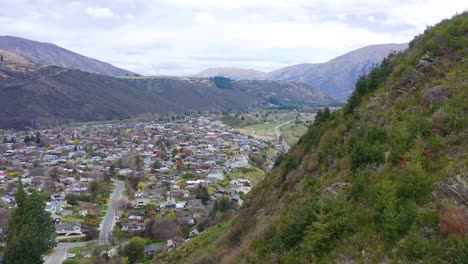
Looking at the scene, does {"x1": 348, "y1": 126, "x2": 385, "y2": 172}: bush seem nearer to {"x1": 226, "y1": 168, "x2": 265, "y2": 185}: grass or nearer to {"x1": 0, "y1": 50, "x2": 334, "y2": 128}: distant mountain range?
{"x1": 226, "y1": 168, "x2": 265, "y2": 185}: grass

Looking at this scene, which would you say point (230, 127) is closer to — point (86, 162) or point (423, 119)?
point (86, 162)

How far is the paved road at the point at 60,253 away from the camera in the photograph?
26.2 m

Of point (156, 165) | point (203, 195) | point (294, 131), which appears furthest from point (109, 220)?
point (294, 131)

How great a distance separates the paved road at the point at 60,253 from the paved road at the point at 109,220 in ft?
Result: 5.01

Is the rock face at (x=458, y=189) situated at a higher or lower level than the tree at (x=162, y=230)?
higher

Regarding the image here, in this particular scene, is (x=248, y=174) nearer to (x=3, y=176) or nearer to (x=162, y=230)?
(x=162, y=230)

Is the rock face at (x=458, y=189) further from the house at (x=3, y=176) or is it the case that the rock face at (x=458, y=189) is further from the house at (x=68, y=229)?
the house at (x=3, y=176)

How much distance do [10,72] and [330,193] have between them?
130m

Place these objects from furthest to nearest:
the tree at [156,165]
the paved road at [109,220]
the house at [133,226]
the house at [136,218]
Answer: the tree at [156,165]
the house at [136,218]
the house at [133,226]
the paved road at [109,220]

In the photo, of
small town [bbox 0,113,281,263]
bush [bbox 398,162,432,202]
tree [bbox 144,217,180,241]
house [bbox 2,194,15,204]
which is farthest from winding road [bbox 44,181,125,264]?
bush [bbox 398,162,432,202]

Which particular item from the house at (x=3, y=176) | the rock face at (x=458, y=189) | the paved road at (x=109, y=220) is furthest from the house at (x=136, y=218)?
the rock face at (x=458, y=189)

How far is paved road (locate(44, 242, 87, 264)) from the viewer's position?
26188 mm

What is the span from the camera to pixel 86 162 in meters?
57.8

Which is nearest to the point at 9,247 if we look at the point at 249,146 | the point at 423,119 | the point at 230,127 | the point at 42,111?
the point at 423,119
